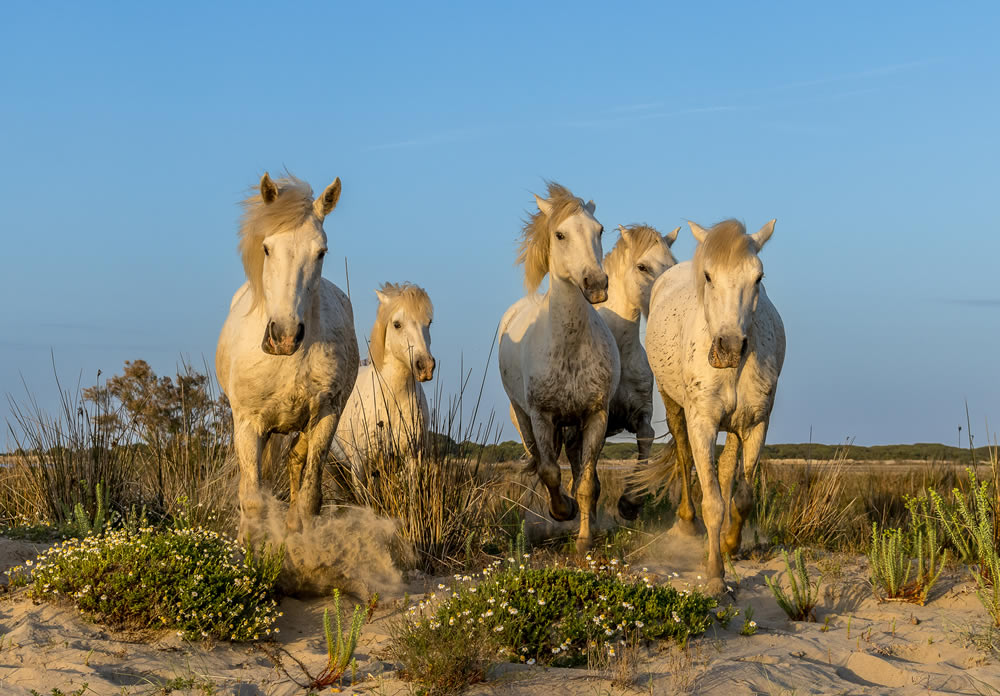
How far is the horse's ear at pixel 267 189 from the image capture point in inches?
229

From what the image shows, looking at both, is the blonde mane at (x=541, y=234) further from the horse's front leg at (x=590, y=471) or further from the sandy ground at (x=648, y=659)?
the sandy ground at (x=648, y=659)

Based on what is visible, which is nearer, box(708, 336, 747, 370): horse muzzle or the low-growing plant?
Result: the low-growing plant

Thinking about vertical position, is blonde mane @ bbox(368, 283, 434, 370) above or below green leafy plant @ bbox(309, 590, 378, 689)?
above

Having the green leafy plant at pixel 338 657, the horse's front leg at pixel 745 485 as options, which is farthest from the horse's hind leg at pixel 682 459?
the green leafy plant at pixel 338 657

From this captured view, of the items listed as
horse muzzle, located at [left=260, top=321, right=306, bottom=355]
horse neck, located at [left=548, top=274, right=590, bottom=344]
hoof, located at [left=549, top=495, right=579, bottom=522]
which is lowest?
hoof, located at [left=549, top=495, right=579, bottom=522]

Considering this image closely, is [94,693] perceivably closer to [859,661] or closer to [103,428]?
[859,661]

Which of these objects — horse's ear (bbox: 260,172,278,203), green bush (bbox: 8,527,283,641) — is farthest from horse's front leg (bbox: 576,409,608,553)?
horse's ear (bbox: 260,172,278,203)

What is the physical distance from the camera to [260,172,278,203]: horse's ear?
5.81 meters

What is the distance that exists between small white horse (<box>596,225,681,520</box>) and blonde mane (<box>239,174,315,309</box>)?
425 cm

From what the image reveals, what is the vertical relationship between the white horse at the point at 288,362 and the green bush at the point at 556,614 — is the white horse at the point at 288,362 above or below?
above

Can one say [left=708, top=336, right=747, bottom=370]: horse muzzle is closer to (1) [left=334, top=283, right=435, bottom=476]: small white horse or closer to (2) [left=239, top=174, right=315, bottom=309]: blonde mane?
(2) [left=239, top=174, right=315, bottom=309]: blonde mane

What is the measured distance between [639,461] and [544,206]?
266cm

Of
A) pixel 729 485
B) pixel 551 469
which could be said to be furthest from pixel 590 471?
pixel 729 485

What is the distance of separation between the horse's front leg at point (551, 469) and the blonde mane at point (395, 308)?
6.45ft
